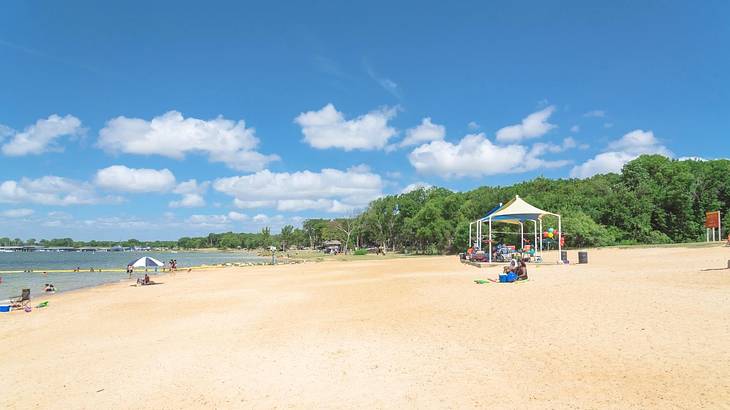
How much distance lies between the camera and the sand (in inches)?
260

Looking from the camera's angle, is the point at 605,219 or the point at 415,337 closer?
the point at 415,337

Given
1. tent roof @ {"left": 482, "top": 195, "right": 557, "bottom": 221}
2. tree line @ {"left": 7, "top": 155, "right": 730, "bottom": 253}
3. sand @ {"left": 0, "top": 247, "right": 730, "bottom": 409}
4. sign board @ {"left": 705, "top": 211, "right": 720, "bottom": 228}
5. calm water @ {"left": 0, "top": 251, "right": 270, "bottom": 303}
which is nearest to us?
sand @ {"left": 0, "top": 247, "right": 730, "bottom": 409}

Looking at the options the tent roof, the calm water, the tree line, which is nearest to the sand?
the tent roof

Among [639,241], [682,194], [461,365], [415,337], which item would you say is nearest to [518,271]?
[415,337]

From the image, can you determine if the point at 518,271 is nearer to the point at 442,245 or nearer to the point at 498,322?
the point at 498,322

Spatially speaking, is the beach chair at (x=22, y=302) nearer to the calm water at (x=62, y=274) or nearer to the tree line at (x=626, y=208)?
the calm water at (x=62, y=274)

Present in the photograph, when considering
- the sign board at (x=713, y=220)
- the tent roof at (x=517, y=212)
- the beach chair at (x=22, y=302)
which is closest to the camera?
the beach chair at (x=22, y=302)

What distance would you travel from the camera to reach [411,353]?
8.75 meters

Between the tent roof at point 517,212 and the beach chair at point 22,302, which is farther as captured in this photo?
the tent roof at point 517,212

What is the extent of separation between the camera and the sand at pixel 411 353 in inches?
260

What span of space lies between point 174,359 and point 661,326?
31.6 ft

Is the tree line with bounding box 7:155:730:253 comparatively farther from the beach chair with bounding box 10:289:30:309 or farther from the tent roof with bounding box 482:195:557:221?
the beach chair with bounding box 10:289:30:309

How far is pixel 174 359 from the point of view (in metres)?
9.48

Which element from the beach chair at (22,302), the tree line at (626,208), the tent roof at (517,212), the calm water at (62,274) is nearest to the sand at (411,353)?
the beach chair at (22,302)
